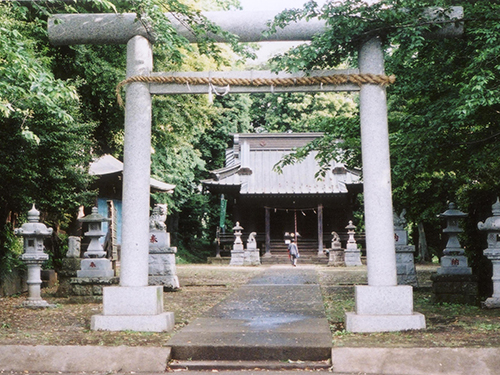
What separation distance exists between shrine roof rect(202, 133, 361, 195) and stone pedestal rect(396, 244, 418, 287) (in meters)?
14.0

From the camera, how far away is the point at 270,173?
28.2 metres

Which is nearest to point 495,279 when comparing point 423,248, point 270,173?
point 423,248

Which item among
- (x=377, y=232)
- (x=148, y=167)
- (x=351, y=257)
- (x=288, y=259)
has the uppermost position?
(x=148, y=167)

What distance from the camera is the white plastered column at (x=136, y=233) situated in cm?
639

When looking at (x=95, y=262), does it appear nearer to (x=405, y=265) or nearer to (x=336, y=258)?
(x=405, y=265)

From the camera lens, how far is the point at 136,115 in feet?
22.1

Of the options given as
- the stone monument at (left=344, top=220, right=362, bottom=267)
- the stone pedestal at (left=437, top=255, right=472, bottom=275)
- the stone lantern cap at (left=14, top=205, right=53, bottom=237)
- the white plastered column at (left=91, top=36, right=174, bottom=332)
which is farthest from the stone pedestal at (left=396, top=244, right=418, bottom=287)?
the stone monument at (left=344, top=220, right=362, bottom=267)

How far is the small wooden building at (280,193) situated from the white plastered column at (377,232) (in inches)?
761

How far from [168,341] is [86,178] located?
774 centimetres

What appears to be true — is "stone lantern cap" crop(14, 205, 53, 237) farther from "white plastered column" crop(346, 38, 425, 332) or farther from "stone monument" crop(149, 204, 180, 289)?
"white plastered column" crop(346, 38, 425, 332)

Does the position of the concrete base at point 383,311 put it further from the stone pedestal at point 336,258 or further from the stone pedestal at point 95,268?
the stone pedestal at point 336,258

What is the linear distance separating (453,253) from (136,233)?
19.7 ft

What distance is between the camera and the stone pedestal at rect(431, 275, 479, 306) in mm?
8992

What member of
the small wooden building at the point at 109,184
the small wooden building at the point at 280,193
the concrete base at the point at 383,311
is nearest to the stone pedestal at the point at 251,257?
the small wooden building at the point at 280,193
